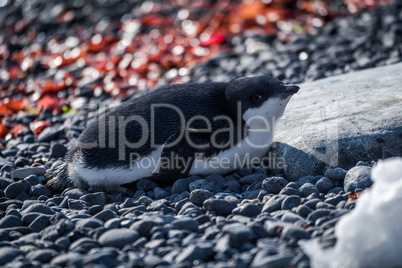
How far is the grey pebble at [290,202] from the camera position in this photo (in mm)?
3317

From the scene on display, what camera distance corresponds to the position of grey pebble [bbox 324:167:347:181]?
373cm

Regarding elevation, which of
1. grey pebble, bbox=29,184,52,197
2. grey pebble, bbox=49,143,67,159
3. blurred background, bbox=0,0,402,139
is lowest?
grey pebble, bbox=29,184,52,197

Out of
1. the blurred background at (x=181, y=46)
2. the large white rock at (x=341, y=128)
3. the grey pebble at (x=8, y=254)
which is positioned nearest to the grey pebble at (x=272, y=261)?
the grey pebble at (x=8, y=254)

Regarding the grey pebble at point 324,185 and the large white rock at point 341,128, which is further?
the large white rock at point 341,128

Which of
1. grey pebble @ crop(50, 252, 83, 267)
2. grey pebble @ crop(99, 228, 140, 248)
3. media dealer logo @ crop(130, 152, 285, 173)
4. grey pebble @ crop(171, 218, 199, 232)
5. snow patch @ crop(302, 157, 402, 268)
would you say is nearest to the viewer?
snow patch @ crop(302, 157, 402, 268)

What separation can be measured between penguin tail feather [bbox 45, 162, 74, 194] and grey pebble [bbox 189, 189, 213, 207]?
122 cm

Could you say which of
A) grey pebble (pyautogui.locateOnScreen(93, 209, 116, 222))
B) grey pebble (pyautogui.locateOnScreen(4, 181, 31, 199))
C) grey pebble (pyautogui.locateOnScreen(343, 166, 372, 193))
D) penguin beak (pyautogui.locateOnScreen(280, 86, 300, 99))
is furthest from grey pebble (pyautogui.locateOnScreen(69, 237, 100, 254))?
penguin beak (pyautogui.locateOnScreen(280, 86, 300, 99))

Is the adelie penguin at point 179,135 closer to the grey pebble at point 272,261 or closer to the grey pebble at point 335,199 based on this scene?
the grey pebble at point 335,199

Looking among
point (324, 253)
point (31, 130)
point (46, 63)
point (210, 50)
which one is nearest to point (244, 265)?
point (324, 253)

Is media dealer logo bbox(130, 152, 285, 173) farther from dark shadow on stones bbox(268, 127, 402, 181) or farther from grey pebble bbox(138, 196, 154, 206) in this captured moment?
grey pebble bbox(138, 196, 154, 206)

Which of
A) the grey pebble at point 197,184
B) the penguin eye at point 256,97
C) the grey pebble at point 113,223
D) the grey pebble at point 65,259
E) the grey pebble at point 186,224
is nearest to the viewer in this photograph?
the grey pebble at point 65,259

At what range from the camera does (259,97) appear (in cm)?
418

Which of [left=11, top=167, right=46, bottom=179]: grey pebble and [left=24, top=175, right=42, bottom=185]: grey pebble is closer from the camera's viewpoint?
[left=24, top=175, right=42, bottom=185]: grey pebble

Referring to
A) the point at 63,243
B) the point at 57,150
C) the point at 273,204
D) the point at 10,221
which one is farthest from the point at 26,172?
the point at 273,204
